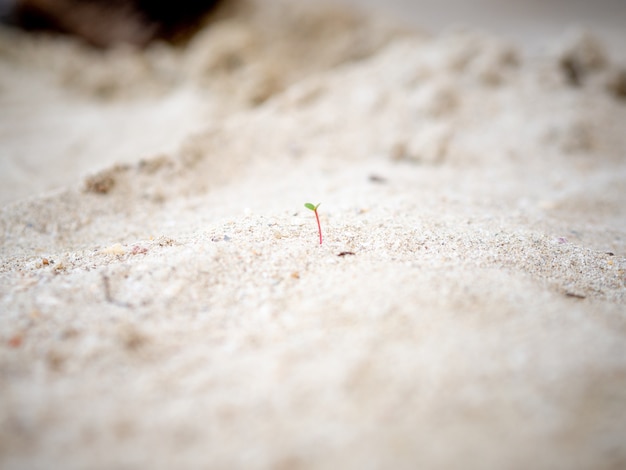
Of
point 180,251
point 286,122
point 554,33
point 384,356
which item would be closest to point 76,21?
point 286,122

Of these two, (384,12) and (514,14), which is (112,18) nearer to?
(384,12)

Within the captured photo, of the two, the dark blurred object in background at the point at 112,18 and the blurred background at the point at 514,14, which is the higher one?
the dark blurred object in background at the point at 112,18

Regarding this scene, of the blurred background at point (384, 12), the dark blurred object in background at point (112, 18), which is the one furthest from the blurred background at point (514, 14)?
the dark blurred object in background at point (112, 18)

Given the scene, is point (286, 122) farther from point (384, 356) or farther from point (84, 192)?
point (384, 356)

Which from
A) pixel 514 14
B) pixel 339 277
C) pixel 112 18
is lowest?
pixel 339 277

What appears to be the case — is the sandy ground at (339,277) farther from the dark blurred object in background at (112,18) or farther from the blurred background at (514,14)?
the dark blurred object in background at (112,18)

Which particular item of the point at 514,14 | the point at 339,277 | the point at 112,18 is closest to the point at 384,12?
the point at 514,14

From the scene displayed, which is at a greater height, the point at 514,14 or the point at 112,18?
the point at 112,18
